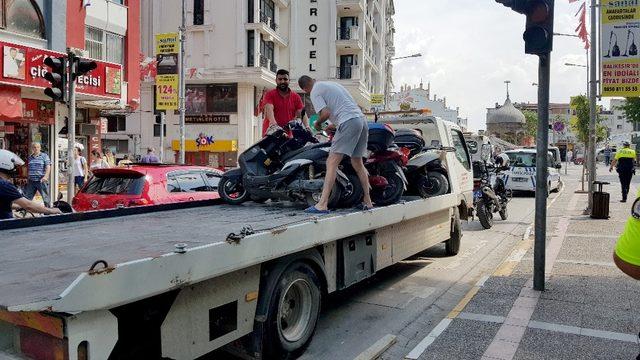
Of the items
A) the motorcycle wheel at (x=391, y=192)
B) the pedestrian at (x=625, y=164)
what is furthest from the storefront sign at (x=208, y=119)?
the motorcycle wheel at (x=391, y=192)

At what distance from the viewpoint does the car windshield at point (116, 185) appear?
832cm

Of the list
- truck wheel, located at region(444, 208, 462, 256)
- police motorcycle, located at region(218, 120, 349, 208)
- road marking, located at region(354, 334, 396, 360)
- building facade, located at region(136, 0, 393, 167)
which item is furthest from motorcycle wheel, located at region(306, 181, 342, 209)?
building facade, located at region(136, 0, 393, 167)

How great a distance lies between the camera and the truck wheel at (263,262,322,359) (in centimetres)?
419

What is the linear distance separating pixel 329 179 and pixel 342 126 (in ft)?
2.16

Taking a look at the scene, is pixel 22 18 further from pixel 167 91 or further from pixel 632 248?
pixel 632 248

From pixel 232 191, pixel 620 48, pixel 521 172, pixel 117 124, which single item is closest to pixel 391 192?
pixel 232 191

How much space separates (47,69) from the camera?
1540 cm

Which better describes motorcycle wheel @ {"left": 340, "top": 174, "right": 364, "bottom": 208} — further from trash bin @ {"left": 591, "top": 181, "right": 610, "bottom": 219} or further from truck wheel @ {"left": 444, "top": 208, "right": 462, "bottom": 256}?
trash bin @ {"left": 591, "top": 181, "right": 610, "bottom": 219}

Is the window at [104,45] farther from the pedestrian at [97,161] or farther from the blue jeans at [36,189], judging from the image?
the blue jeans at [36,189]

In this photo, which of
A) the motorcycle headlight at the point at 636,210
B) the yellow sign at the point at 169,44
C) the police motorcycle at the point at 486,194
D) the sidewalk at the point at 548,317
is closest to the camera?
the motorcycle headlight at the point at 636,210

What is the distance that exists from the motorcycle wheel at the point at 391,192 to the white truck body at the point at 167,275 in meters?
0.51

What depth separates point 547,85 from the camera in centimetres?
646

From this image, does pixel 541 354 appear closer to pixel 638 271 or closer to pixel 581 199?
pixel 638 271

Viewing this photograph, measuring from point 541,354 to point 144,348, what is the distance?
3.16m
